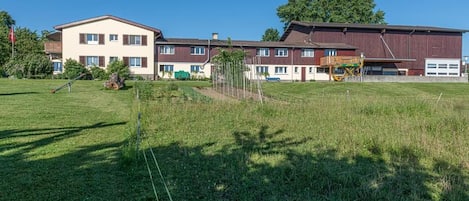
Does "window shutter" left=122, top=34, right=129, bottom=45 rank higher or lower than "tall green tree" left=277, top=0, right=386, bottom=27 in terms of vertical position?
lower

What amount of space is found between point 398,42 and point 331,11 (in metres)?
16.3

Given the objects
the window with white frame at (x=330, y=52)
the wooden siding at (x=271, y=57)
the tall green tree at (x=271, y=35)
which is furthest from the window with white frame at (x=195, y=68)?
the tall green tree at (x=271, y=35)

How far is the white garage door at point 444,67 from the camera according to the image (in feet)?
164

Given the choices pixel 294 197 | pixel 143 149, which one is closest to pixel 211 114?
pixel 143 149

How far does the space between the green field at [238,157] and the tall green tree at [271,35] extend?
193 feet

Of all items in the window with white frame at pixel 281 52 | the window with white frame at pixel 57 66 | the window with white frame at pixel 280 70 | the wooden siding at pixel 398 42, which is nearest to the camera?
the window with white frame at pixel 57 66

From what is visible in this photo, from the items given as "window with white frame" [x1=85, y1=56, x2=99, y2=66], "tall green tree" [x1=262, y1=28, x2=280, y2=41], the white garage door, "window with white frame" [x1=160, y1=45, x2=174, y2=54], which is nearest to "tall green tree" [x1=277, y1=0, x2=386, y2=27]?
"tall green tree" [x1=262, y1=28, x2=280, y2=41]

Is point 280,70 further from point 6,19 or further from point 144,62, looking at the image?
point 6,19

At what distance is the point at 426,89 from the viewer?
31.1 m

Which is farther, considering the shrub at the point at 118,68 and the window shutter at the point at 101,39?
the window shutter at the point at 101,39

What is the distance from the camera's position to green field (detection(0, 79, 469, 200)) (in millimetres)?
4059

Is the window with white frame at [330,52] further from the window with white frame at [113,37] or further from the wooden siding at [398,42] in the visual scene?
the window with white frame at [113,37]

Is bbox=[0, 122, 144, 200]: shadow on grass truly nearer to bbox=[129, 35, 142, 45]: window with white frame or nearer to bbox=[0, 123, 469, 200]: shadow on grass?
bbox=[0, 123, 469, 200]: shadow on grass

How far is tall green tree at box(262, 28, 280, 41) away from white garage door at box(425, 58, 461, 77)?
25.4m
